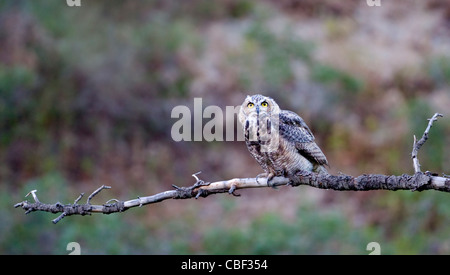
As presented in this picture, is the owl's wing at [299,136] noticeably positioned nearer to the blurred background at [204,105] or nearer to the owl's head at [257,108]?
the owl's head at [257,108]

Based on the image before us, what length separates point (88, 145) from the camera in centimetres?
1603

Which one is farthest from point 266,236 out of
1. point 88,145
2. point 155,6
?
point 155,6

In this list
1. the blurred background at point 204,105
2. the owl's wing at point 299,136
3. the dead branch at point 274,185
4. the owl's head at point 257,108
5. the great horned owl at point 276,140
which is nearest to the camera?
the dead branch at point 274,185

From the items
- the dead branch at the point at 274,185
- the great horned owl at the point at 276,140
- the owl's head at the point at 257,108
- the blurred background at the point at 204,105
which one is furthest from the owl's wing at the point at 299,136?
the blurred background at the point at 204,105

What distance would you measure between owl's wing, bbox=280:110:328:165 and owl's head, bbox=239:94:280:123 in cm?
17

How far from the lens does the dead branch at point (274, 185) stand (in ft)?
13.4

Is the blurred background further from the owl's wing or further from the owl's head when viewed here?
the owl's head

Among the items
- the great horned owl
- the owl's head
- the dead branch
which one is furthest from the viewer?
the owl's head

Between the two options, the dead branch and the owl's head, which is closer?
the dead branch

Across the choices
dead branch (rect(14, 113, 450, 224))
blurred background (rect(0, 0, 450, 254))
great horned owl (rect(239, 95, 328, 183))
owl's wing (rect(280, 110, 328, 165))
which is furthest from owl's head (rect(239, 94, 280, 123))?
blurred background (rect(0, 0, 450, 254))

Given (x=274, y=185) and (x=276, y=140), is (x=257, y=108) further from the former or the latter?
(x=274, y=185)

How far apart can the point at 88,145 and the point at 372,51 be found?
8.23m

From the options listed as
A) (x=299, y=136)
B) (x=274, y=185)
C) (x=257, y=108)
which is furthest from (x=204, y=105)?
(x=274, y=185)

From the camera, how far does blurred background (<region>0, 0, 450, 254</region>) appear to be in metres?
14.3
